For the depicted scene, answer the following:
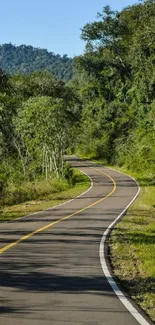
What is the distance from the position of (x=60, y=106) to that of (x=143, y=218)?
2120cm

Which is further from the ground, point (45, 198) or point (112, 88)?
point (112, 88)

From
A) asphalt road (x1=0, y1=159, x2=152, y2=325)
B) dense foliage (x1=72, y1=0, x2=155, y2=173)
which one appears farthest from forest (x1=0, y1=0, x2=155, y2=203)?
asphalt road (x1=0, y1=159, x2=152, y2=325)

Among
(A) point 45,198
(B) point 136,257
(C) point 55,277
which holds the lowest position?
(A) point 45,198

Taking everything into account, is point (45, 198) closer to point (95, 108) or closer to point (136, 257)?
point (136, 257)

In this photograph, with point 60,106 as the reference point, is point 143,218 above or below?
below

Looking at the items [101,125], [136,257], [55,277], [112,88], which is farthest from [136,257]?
[112,88]

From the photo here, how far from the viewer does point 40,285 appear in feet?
28.7

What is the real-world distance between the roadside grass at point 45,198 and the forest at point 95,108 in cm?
205

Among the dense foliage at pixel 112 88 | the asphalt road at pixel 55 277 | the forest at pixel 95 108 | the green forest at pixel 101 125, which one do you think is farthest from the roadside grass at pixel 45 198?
the dense foliage at pixel 112 88

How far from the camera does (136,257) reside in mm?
12508

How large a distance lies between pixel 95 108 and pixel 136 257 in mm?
76493

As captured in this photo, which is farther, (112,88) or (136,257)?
(112,88)

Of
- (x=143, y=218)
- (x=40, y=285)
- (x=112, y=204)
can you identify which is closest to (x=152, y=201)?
(x=112, y=204)

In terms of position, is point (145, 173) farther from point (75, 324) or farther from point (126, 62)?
point (75, 324)
